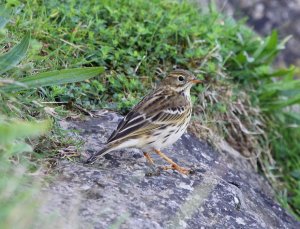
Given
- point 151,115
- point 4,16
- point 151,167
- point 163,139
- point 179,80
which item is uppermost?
point 4,16

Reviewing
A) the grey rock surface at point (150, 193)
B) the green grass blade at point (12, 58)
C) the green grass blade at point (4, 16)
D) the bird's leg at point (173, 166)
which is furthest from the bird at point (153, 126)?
the green grass blade at point (4, 16)

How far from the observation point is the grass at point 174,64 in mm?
7344

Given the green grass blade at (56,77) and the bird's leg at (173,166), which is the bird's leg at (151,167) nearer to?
the bird's leg at (173,166)

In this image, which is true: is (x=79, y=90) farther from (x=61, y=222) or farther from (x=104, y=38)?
(x=61, y=222)

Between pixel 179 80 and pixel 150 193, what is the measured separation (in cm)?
180

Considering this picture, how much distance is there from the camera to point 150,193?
5.88m

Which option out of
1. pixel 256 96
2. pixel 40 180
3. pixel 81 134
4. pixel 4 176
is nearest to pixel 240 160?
pixel 256 96

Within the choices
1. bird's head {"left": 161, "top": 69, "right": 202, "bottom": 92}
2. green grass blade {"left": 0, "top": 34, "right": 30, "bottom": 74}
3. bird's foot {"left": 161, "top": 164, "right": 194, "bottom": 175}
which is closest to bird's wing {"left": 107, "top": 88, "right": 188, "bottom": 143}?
bird's head {"left": 161, "top": 69, "right": 202, "bottom": 92}

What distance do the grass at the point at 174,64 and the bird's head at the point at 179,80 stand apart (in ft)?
1.37

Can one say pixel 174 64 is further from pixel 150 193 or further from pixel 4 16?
pixel 150 193

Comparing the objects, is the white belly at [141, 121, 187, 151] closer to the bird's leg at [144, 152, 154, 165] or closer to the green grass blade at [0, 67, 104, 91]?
the bird's leg at [144, 152, 154, 165]

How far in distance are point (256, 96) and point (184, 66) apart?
1.13 metres

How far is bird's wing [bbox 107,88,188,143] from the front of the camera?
638cm

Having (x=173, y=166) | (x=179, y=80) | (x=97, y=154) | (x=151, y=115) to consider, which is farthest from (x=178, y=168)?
(x=179, y=80)
